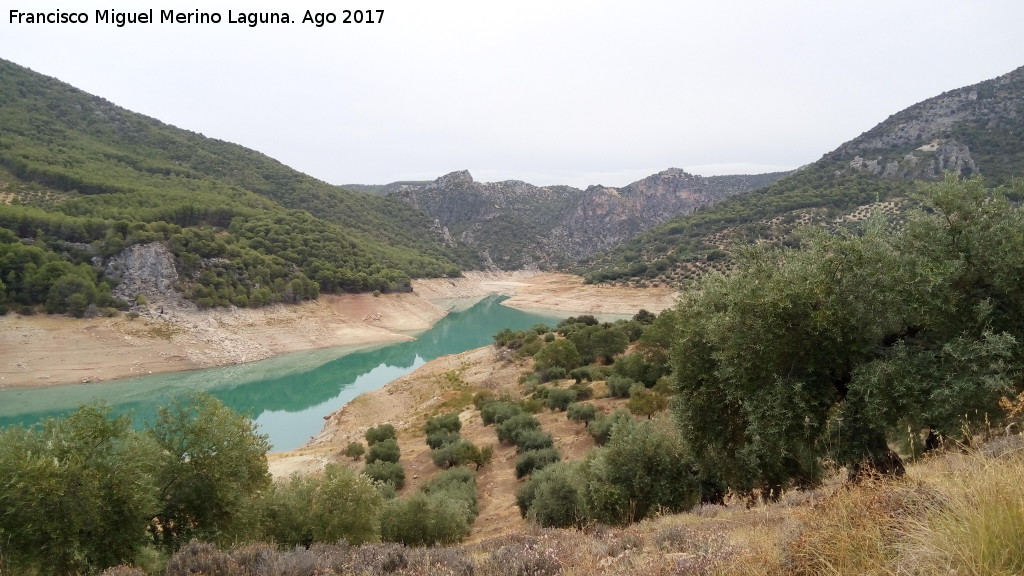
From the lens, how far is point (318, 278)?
63.1 metres

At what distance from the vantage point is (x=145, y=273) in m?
47.8

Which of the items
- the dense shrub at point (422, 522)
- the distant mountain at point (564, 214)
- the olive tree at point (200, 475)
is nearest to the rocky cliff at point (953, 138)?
the dense shrub at point (422, 522)

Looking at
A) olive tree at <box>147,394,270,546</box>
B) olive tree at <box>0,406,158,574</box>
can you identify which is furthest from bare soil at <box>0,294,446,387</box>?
olive tree at <box>0,406,158,574</box>

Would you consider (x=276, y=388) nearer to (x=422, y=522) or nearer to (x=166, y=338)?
(x=166, y=338)

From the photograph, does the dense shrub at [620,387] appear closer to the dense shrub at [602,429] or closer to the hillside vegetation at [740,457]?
the dense shrub at [602,429]

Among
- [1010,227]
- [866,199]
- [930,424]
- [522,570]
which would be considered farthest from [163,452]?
[866,199]

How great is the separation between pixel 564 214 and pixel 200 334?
165779mm

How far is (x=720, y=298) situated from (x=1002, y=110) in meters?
102

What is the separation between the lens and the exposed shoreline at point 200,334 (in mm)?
36562

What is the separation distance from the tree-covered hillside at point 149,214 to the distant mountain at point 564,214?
172ft

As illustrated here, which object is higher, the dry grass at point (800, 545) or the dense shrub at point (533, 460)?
the dry grass at point (800, 545)

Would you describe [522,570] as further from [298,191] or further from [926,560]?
[298,191]

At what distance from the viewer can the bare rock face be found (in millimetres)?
46438

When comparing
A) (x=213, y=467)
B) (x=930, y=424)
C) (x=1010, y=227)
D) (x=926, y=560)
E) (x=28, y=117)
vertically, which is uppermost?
(x=28, y=117)
